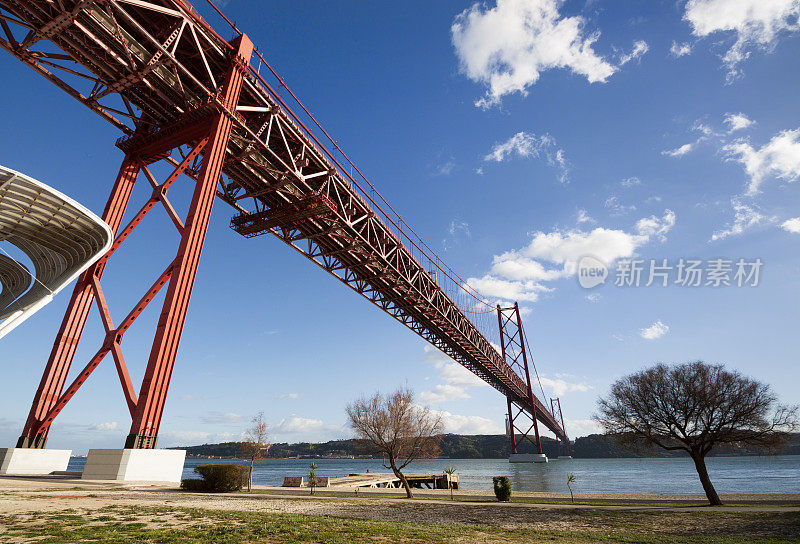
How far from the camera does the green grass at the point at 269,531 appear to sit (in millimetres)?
6836

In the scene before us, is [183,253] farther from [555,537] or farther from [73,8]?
[555,537]

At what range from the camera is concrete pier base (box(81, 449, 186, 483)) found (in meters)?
12.8

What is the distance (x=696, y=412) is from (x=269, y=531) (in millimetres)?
19920

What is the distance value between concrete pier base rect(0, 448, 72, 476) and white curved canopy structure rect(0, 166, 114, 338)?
4814mm

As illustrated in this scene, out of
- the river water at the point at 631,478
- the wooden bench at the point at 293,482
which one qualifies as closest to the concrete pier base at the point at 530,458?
the river water at the point at 631,478

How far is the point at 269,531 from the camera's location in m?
7.89

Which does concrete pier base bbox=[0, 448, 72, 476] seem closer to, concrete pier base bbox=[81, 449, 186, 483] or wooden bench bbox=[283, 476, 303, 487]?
concrete pier base bbox=[81, 449, 186, 483]

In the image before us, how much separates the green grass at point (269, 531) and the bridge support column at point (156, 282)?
451 cm

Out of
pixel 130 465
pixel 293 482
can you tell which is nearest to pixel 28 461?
pixel 130 465

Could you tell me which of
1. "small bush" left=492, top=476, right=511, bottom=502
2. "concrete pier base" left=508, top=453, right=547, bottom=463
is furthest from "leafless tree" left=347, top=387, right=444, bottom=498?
"concrete pier base" left=508, top=453, right=547, bottom=463

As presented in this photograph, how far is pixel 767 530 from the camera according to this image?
10.6 m

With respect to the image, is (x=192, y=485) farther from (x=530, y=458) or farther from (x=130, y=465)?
(x=530, y=458)

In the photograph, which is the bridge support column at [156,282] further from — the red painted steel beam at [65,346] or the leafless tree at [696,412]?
the leafless tree at [696,412]

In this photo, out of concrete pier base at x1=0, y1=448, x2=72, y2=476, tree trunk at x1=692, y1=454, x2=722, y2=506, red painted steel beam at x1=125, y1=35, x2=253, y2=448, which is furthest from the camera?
tree trunk at x1=692, y1=454, x2=722, y2=506
